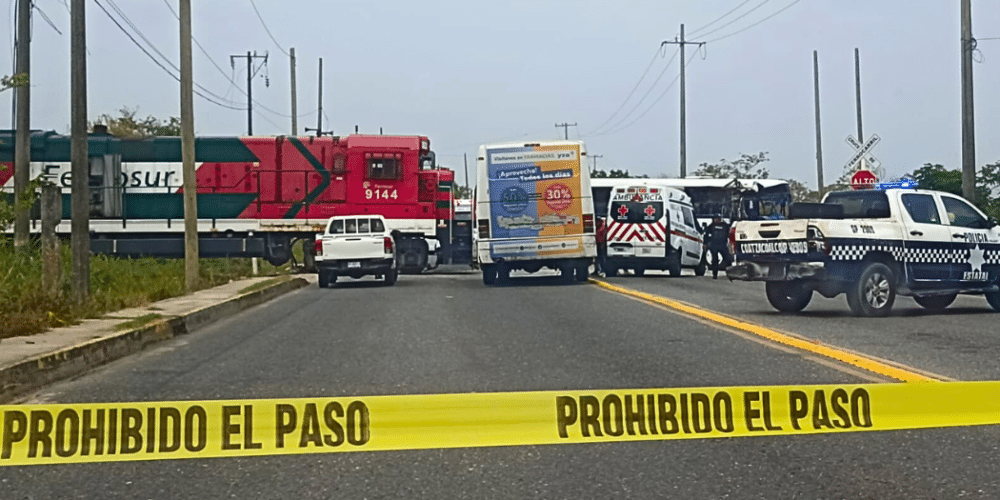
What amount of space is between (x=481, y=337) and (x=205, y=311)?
5383 millimetres

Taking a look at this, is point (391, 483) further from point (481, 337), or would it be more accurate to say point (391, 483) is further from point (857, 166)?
point (857, 166)

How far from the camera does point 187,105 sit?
23.5m

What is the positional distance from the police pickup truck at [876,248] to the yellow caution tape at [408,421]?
31.7 ft

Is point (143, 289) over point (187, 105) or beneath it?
beneath

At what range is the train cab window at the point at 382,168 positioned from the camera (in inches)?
1276

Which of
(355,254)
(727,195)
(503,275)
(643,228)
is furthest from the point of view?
(727,195)

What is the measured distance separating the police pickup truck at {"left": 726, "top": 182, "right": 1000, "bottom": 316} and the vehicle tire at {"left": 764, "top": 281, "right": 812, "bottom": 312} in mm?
327

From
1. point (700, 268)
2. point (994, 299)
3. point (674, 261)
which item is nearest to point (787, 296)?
point (994, 299)

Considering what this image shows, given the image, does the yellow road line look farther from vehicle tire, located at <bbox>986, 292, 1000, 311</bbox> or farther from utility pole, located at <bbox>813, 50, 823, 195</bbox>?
utility pole, located at <bbox>813, 50, 823, 195</bbox>

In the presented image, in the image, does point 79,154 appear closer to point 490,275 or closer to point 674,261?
point 490,275

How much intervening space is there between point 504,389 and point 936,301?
36.6 feet

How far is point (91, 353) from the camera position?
11.7 meters

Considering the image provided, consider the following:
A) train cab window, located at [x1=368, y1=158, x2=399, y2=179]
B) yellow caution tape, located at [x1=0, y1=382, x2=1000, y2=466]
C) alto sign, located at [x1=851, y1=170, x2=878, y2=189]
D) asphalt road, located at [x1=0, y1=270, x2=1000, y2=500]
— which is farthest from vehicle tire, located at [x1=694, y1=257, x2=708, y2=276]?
yellow caution tape, located at [x1=0, y1=382, x2=1000, y2=466]

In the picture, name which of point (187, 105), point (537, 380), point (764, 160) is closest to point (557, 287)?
point (187, 105)
